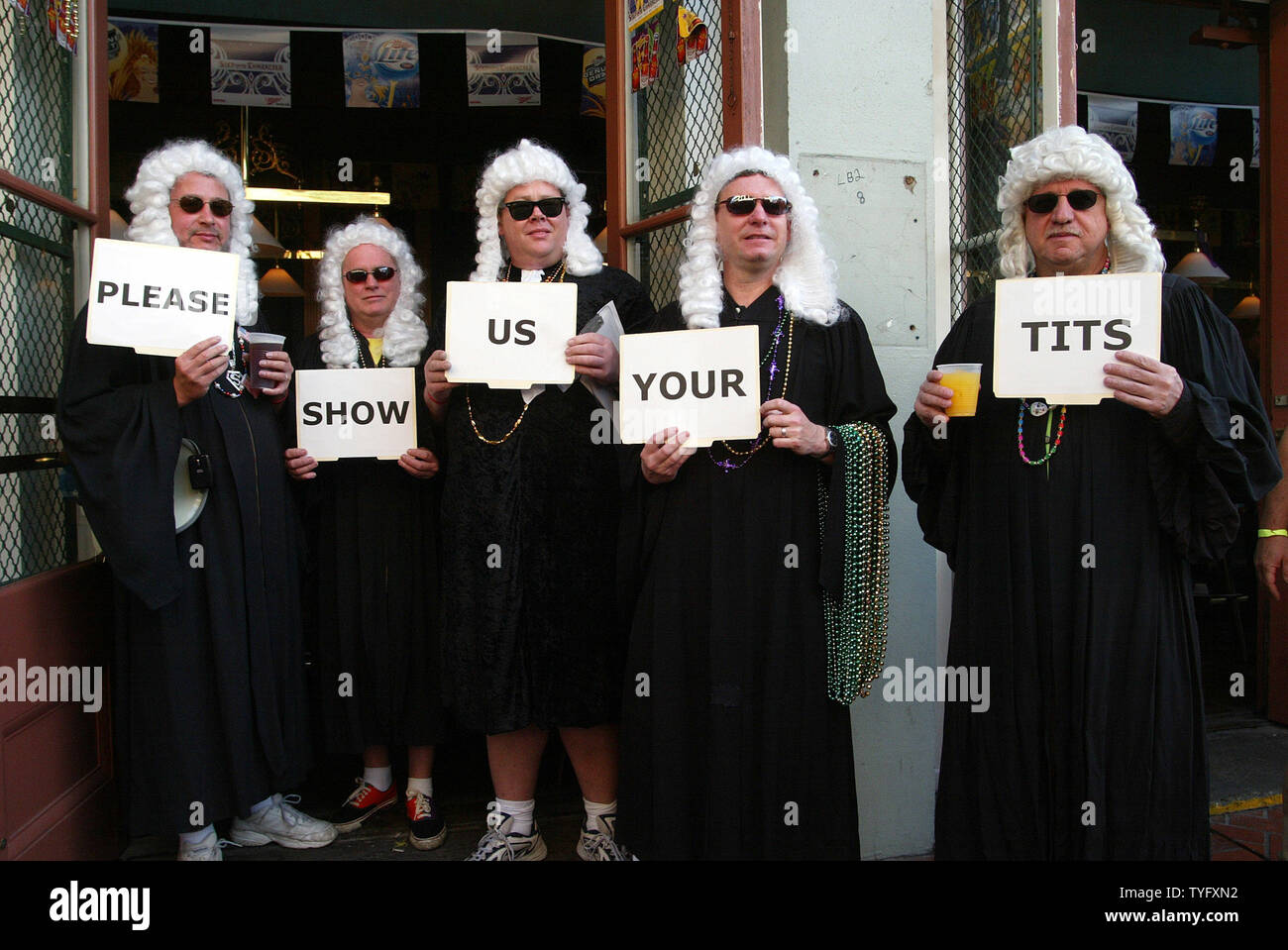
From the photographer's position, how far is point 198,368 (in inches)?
120

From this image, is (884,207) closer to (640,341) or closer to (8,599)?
(640,341)

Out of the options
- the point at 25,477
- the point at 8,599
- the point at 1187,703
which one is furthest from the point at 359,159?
the point at 1187,703

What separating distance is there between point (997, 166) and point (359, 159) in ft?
22.0

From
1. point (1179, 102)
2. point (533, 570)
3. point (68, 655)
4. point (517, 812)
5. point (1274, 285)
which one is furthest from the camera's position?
point (1179, 102)

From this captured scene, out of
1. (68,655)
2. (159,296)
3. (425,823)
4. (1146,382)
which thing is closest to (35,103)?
(159,296)

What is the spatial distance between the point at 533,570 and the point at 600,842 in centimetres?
100

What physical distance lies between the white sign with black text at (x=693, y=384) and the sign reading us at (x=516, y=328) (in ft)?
1.15

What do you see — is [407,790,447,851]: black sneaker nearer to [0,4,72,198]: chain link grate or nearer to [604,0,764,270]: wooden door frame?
[604,0,764,270]: wooden door frame

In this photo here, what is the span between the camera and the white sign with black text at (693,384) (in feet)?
8.73

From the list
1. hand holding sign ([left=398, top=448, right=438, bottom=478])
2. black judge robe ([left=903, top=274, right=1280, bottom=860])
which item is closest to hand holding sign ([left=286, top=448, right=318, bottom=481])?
hand holding sign ([left=398, top=448, right=438, bottom=478])

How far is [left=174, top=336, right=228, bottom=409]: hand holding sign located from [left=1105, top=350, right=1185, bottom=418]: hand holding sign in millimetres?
2612

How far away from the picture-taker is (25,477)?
3.38 metres

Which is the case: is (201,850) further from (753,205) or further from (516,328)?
(753,205)

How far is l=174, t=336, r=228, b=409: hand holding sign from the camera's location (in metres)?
3.04
